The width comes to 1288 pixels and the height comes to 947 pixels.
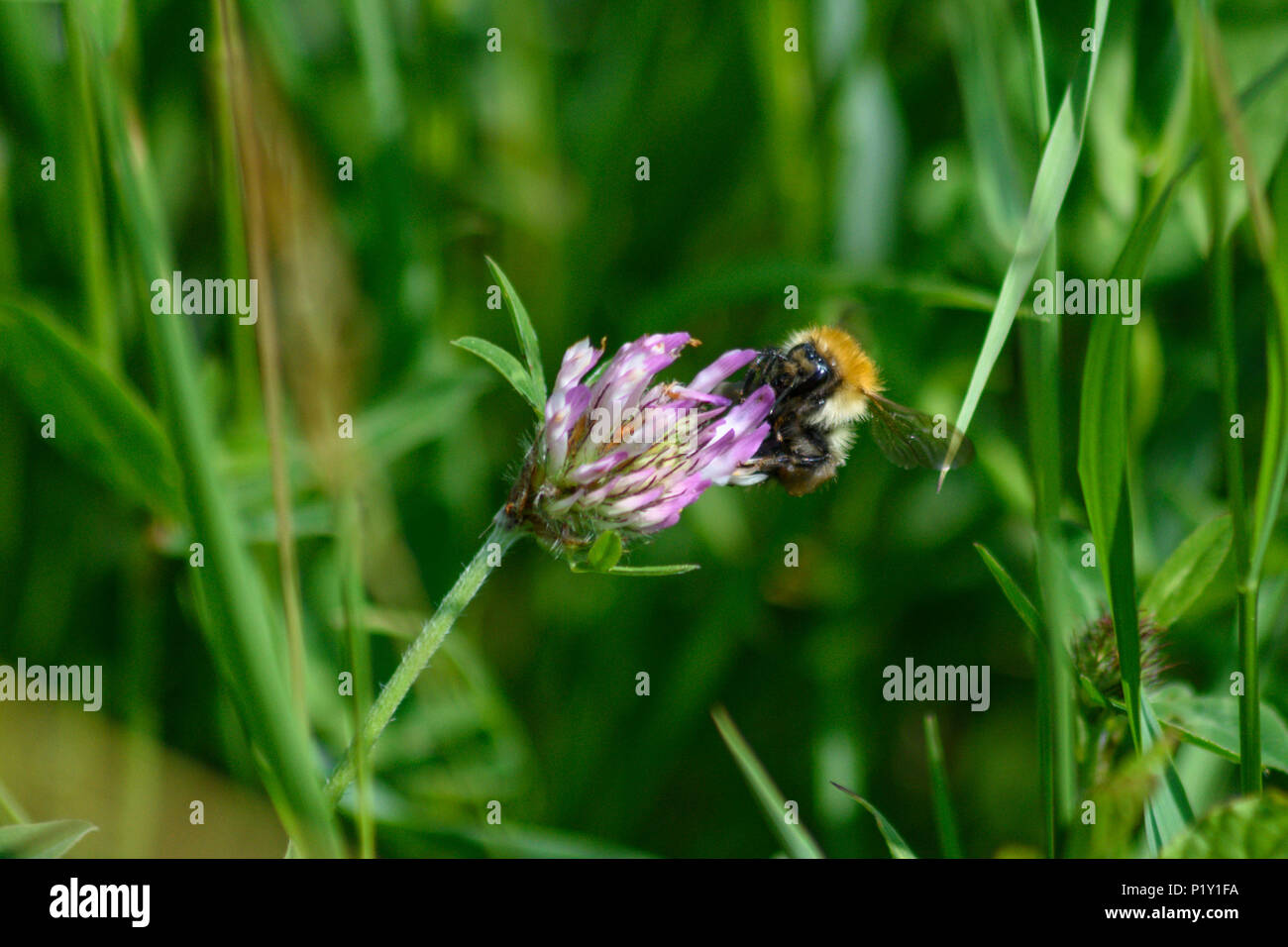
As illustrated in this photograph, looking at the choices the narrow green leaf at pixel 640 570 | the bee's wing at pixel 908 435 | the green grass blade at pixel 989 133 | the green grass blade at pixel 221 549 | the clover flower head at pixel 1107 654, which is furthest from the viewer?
the green grass blade at pixel 989 133

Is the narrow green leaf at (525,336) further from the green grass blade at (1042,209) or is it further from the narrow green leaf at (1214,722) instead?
the narrow green leaf at (1214,722)

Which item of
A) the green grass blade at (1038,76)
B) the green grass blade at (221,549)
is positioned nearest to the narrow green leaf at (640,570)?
the green grass blade at (221,549)

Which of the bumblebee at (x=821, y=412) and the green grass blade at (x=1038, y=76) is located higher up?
the green grass blade at (x=1038, y=76)

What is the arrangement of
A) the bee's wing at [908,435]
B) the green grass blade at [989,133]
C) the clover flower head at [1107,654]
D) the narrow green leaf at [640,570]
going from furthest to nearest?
the green grass blade at [989,133] → the bee's wing at [908,435] → the clover flower head at [1107,654] → the narrow green leaf at [640,570]

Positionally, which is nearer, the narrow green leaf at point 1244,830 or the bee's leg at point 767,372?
the narrow green leaf at point 1244,830
